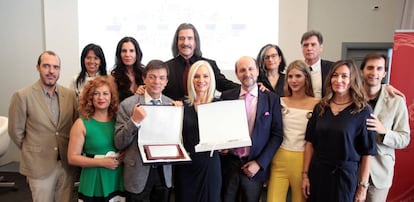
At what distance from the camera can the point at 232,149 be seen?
7.29 feet

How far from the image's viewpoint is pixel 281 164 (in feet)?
7.29

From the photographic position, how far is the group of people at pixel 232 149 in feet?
6.64

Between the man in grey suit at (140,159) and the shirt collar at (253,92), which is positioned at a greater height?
the shirt collar at (253,92)

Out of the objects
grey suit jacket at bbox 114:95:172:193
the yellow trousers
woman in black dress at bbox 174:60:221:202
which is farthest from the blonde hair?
the yellow trousers

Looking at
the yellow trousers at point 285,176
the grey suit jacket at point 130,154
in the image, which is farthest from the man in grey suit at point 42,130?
the yellow trousers at point 285,176

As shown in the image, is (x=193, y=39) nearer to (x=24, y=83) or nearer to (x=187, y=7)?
(x=187, y=7)

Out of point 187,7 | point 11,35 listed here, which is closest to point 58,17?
point 11,35

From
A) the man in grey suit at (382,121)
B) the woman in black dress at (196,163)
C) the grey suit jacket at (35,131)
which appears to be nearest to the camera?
the woman in black dress at (196,163)

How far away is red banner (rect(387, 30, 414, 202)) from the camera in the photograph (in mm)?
2928

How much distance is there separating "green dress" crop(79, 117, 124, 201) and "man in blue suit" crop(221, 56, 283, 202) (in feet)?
2.58

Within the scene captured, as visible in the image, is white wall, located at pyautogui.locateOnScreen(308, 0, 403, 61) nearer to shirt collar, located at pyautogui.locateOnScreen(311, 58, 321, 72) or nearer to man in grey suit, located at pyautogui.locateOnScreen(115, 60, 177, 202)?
shirt collar, located at pyautogui.locateOnScreen(311, 58, 321, 72)

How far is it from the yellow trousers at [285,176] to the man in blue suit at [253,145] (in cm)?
8

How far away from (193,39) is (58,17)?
2959 millimetres

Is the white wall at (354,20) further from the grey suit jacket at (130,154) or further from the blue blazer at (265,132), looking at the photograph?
the grey suit jacket at (130,154)
